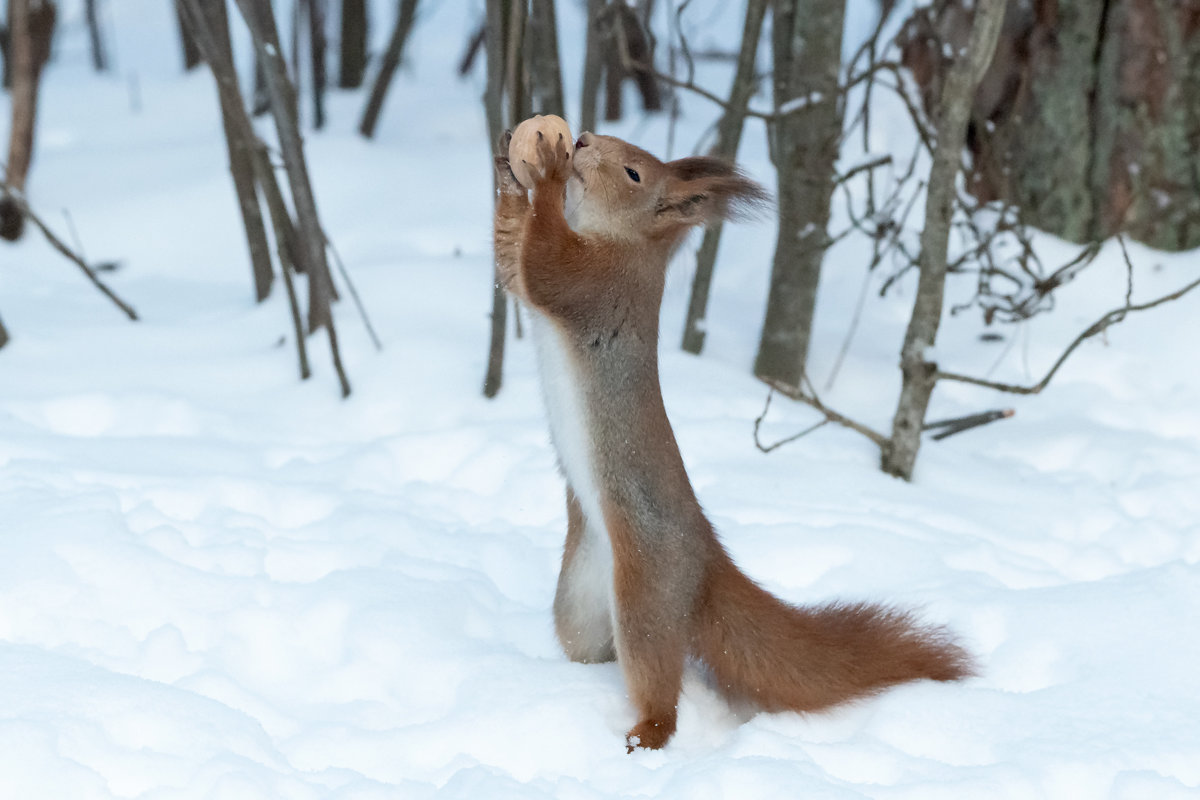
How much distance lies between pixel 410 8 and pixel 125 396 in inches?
158

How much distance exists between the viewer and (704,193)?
2486 millimetres

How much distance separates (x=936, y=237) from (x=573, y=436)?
154 cm

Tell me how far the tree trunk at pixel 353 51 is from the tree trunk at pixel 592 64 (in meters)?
5.16

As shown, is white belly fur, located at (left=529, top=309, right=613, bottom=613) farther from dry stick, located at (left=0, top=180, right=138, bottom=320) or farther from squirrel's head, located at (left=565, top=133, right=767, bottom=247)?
dry stick, located at (left=0, top=180, right=138, bottom=320)

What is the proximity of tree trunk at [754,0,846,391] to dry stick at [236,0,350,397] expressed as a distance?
1.51 meters

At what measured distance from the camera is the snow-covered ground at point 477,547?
7.03 ft

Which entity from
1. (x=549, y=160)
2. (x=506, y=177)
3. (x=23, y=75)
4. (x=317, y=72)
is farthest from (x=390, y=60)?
(x=549, y=160)

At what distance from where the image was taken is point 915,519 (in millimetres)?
3311

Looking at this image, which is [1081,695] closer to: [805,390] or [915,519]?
[915,519]

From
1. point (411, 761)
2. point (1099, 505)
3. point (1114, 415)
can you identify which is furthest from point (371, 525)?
point (1114, 415)

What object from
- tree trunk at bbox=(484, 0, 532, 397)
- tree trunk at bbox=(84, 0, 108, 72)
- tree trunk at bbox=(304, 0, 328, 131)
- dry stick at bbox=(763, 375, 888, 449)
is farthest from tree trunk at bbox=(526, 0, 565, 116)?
tree trunk at bbox=(84, 0, 108, 72)

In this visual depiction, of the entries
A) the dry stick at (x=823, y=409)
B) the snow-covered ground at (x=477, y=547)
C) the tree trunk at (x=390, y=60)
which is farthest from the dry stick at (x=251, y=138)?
the tree trunk at (x=390, y=60)

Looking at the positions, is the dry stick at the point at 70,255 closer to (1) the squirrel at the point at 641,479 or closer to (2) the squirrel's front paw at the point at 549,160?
(1) the squirrel at the point at 641,479

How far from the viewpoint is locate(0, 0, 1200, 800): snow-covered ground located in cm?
214
